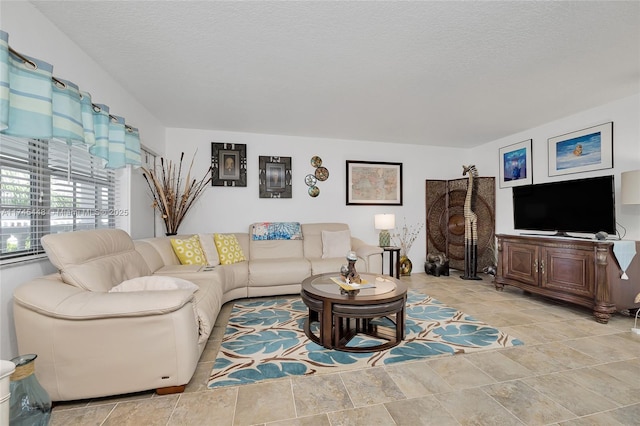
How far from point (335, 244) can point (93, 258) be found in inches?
112

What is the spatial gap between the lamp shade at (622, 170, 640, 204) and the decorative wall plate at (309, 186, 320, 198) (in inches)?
146

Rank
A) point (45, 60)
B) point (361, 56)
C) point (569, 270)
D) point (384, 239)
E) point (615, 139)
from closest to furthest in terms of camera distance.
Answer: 1. point (45, 60)
2. point (361, 56)
3. point (569, 270)
4. point (615, 139)
5. point (384, 239)

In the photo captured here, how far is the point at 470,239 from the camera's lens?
4.59 metres

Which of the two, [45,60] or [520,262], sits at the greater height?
[45,60]

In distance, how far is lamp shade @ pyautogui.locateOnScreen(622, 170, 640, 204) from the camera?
2.70 metres

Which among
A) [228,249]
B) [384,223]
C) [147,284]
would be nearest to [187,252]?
[228,249]

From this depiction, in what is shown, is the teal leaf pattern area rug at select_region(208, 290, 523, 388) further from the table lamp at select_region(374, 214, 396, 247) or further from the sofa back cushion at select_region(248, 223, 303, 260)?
the table lamp at select_region(374, 214, 396, 247)

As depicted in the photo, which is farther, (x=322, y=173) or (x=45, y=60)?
(x=322, y=173)

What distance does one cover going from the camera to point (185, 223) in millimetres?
4227

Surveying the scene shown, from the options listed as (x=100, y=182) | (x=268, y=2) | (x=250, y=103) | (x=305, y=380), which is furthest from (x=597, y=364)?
(x=100, y=182)

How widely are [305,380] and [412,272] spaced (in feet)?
12.5

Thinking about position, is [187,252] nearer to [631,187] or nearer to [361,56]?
[361,56]

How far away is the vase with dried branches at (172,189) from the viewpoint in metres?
3.68

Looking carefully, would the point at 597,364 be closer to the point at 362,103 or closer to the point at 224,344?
the point at 224,344
